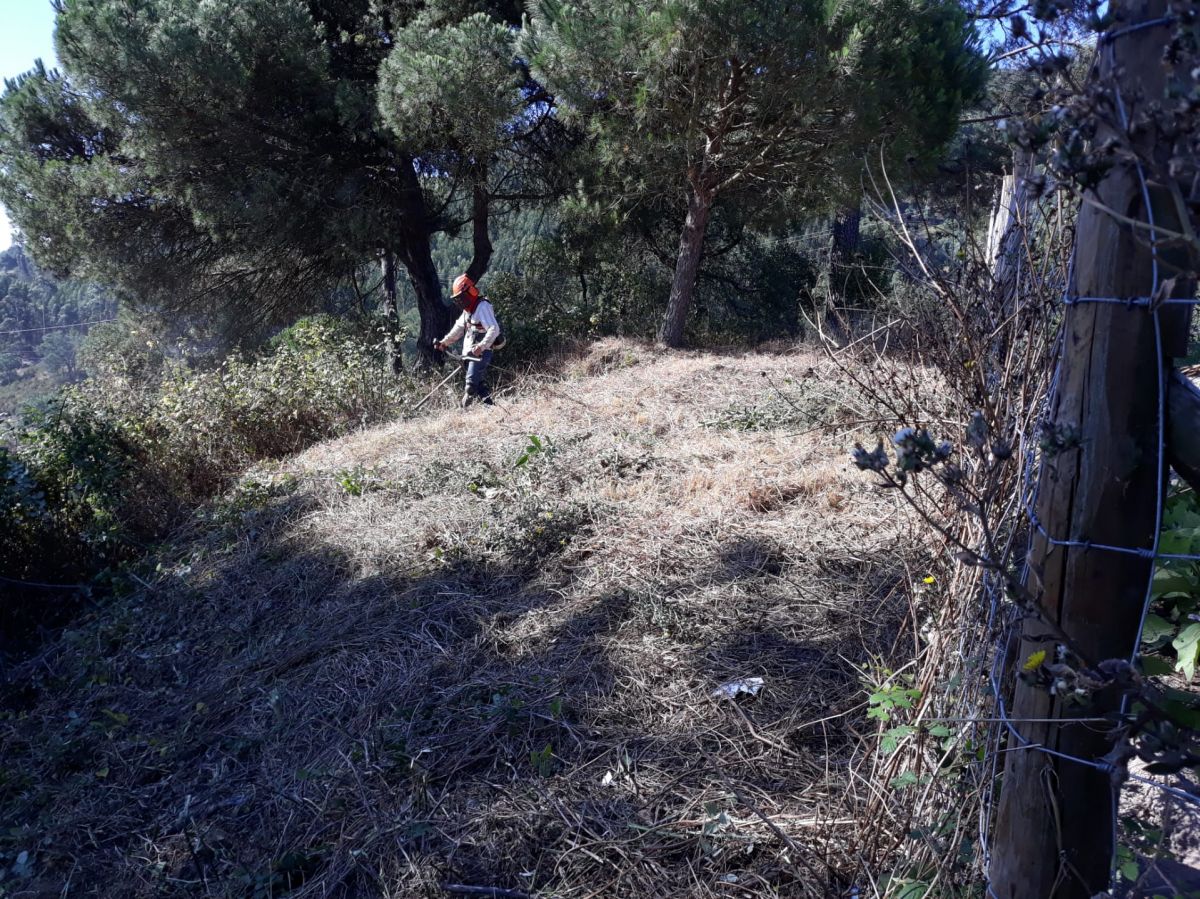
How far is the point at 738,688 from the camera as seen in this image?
10.1 ft

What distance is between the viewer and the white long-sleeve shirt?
883 centimetres

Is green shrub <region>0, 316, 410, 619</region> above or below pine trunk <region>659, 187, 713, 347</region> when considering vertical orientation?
below

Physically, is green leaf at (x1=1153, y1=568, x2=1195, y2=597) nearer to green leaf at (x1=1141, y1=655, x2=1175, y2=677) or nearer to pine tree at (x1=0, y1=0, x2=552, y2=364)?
green leaf at (x1=1141, y1=655, x2=1175, y2=677)

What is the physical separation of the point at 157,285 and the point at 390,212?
137 inches

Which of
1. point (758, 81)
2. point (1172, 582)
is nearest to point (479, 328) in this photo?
point (758, 81)

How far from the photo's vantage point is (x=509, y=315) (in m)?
14.2

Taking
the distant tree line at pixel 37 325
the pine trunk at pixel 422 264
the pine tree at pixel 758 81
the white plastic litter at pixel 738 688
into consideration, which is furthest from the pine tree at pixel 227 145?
the distant tree line at pixel 37 325

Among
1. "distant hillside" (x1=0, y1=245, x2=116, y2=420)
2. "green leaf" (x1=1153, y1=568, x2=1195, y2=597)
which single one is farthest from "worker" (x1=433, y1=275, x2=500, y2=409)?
"distant hillside" (x1=0, y1=245, x2=116, y2=420)

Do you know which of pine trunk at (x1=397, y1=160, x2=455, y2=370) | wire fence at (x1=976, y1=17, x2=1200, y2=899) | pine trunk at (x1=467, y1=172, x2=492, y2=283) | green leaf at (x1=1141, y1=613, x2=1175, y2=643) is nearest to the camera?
wire fence at (x1=976, y1=17, x2=1200, y2=899)

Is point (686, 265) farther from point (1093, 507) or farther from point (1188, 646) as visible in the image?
point (1093, 507)

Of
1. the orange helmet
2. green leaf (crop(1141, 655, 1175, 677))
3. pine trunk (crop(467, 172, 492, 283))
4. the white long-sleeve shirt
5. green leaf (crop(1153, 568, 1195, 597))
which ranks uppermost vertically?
pine trunk (crop(467, 172, 492, 283))

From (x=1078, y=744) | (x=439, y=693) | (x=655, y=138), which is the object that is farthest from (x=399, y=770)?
(x=655, y=138)

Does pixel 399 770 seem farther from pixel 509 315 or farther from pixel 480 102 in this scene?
pixel 509 315

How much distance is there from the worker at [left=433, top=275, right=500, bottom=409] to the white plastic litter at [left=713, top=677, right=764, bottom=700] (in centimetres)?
601
